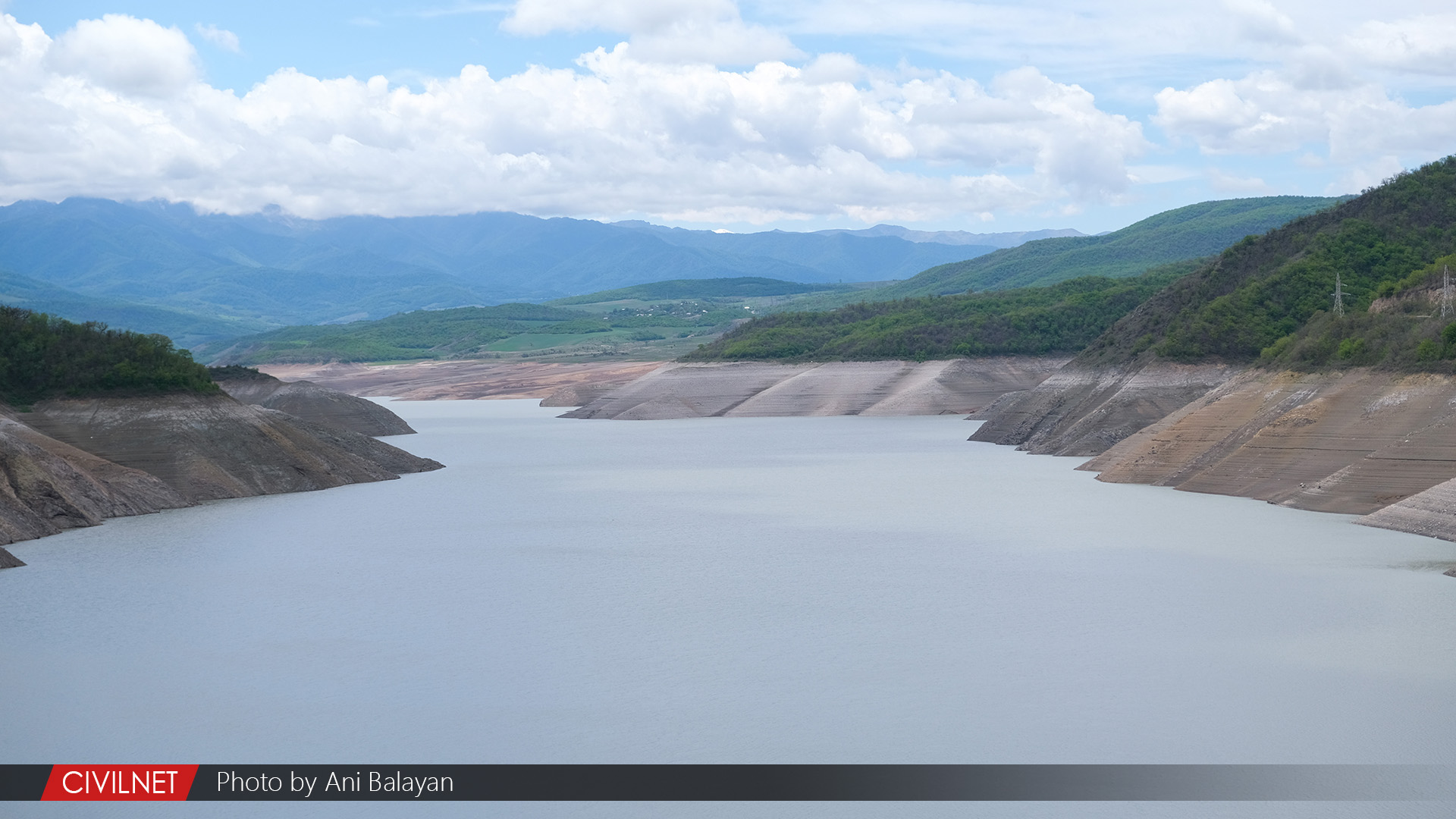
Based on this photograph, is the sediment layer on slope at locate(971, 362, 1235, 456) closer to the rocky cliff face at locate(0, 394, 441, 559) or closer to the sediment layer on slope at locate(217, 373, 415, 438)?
the rocky cliff face at locate(0, 394, 441, 559)

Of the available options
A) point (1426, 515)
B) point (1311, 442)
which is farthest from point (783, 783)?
point (1311, 442)

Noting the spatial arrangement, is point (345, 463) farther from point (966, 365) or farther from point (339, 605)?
point (966, 365)

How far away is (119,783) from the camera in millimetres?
17438

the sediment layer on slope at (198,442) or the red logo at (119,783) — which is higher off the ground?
the sediment layer on slope at (198,442)

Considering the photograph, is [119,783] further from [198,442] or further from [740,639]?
[198,442]

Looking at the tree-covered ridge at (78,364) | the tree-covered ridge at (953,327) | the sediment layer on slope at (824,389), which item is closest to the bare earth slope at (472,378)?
the sediment layer on slope at (824,389)

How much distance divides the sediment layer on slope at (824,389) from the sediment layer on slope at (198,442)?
58662mm

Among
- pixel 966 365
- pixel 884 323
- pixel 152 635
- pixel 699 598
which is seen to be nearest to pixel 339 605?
pixel 152 635

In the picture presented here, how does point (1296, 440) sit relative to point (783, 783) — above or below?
above

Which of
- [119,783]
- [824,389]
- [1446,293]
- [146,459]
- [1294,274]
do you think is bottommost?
[119,783]

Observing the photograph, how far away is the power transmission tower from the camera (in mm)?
43531

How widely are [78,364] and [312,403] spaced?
32.0 metres

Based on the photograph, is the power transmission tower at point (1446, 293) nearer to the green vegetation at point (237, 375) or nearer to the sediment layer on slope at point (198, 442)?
the sediment layer on slope at point (198, 442)

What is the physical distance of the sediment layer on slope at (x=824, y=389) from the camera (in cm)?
10750
